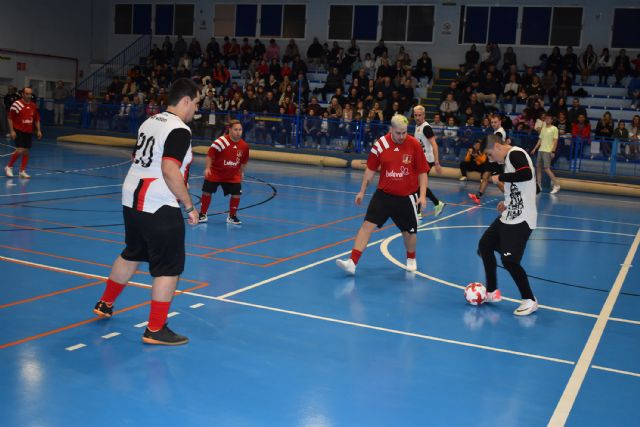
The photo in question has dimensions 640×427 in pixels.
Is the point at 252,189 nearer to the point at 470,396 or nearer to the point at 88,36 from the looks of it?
the point at 470,396

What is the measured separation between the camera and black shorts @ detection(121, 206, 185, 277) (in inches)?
231

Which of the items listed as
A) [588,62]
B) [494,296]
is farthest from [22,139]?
[588,62]

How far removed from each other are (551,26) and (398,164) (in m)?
23.6

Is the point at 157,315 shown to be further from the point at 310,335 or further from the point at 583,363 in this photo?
the point at 583,363

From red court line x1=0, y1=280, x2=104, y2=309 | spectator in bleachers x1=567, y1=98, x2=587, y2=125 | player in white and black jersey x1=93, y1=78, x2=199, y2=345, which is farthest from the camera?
spectator in bleachers x1=567, y1=98, x2=587, y2=125

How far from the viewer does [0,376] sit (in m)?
5.19

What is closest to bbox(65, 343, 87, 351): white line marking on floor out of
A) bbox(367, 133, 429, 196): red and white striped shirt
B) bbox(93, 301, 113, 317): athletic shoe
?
bbox(93, 301, 113, 317): athletic shoe

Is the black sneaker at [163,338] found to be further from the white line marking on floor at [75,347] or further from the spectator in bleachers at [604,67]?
the spectator in bleachers at [604,67]

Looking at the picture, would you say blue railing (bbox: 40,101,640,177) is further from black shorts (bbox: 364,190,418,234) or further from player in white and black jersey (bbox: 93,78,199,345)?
player in white and black jersey (bbox: 93,78,199,345)

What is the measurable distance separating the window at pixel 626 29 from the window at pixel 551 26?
1363mm

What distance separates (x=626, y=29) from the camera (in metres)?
28.5

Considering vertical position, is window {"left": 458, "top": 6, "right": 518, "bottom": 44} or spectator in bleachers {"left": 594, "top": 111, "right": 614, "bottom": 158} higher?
window {"left": 458, "top": 6, "right": 518, "bottom": 44}

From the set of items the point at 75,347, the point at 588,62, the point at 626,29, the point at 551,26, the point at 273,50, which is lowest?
the point at 75,347

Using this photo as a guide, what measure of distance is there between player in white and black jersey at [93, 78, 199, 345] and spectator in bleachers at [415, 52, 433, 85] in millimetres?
24574
